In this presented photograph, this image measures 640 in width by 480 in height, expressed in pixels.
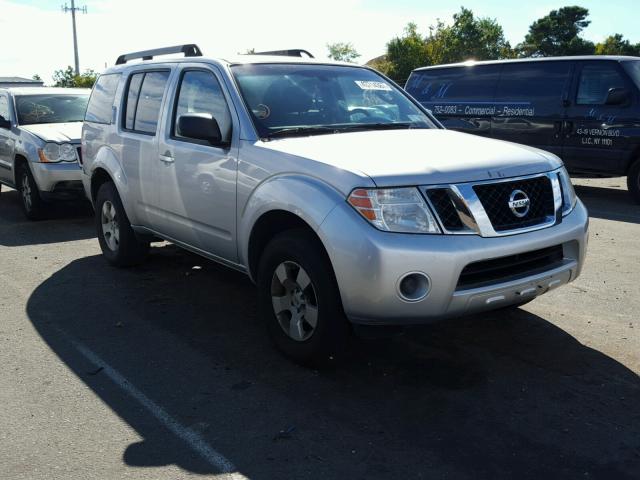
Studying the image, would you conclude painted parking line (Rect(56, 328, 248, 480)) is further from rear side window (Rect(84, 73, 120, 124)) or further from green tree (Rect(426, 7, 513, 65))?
green tree (Rect(426, 7, 513, 65))

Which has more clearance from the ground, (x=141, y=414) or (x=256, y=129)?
(x=256, y=129)

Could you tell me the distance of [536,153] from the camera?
173 inches

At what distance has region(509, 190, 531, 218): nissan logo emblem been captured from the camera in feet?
12.8

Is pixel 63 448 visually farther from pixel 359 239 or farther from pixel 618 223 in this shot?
pixel 618 223

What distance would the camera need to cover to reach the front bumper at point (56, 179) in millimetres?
8930

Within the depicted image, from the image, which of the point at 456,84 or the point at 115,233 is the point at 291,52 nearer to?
the point at 115,233

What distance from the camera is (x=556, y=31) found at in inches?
3322

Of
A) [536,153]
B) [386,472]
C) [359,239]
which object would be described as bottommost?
[386,472]

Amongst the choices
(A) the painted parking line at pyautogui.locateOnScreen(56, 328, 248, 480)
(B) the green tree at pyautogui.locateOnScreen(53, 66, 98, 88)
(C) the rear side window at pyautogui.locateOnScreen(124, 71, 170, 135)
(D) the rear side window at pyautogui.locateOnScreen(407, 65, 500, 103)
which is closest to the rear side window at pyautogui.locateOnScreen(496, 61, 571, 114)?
(D) the rear side window at pyautogui.locateOnScreen(407, 65, 500, 103)

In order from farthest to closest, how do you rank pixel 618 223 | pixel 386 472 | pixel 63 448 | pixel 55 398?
pixel 618 223
pixel 55 398
pixel 63 448
pixel 386 472

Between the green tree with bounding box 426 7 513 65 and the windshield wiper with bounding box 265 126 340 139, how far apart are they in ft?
199

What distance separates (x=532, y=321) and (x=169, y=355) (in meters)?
2.50

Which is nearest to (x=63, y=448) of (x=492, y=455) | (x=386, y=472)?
(x=386, y=472)

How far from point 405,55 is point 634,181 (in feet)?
181
